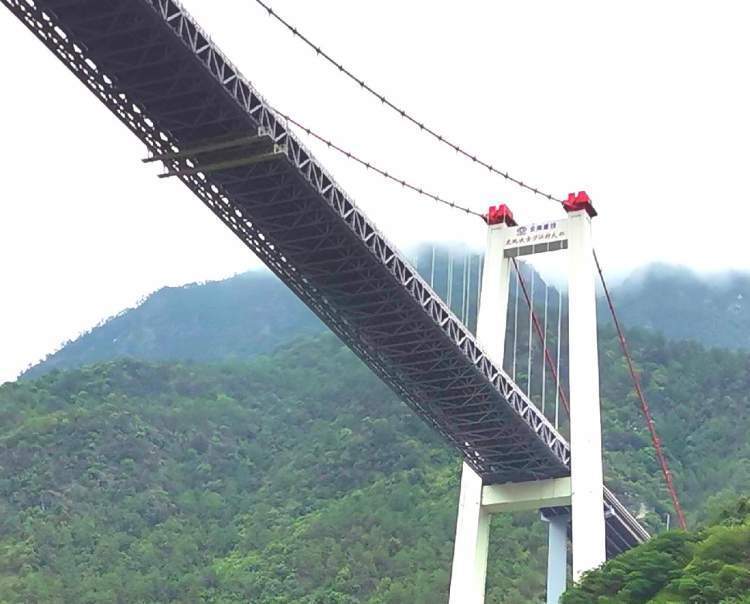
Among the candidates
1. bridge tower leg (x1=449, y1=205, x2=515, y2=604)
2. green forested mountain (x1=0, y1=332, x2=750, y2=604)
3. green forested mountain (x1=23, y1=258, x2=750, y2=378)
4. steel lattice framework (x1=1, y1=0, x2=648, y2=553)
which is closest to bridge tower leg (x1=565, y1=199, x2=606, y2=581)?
steel lattice framework (x1=1, y1=0, x2=648, y2=553)

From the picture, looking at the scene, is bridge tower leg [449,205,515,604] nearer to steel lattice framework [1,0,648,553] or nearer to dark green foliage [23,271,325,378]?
steel lattice framework [1,0,648,553]

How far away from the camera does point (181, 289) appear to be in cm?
14750

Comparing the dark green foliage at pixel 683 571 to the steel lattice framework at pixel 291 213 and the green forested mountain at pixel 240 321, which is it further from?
the green forested mountain at pixel 240 321

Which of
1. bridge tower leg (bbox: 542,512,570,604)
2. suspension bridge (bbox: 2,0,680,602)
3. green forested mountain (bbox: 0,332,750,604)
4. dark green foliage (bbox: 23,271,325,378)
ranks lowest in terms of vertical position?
bridge tower leg (bbox: 542,512,570,604)

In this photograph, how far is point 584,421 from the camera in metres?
45.7

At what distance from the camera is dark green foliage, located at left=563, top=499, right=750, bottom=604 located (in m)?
34.5

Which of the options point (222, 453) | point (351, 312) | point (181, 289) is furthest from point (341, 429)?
point (181, 289)

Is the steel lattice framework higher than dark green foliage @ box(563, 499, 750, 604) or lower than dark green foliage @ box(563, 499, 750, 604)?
higher

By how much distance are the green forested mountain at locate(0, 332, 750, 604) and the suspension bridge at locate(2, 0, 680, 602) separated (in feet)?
56.6

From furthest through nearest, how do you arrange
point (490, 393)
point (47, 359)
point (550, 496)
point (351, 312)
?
point (47, 359)
point (550, 496)
point (490, 393)
point (351, 312)

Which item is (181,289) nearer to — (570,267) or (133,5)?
(570,267)

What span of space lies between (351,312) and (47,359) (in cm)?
10099

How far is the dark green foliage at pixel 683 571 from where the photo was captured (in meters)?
34.5

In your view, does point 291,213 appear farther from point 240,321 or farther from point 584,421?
point 240,321
